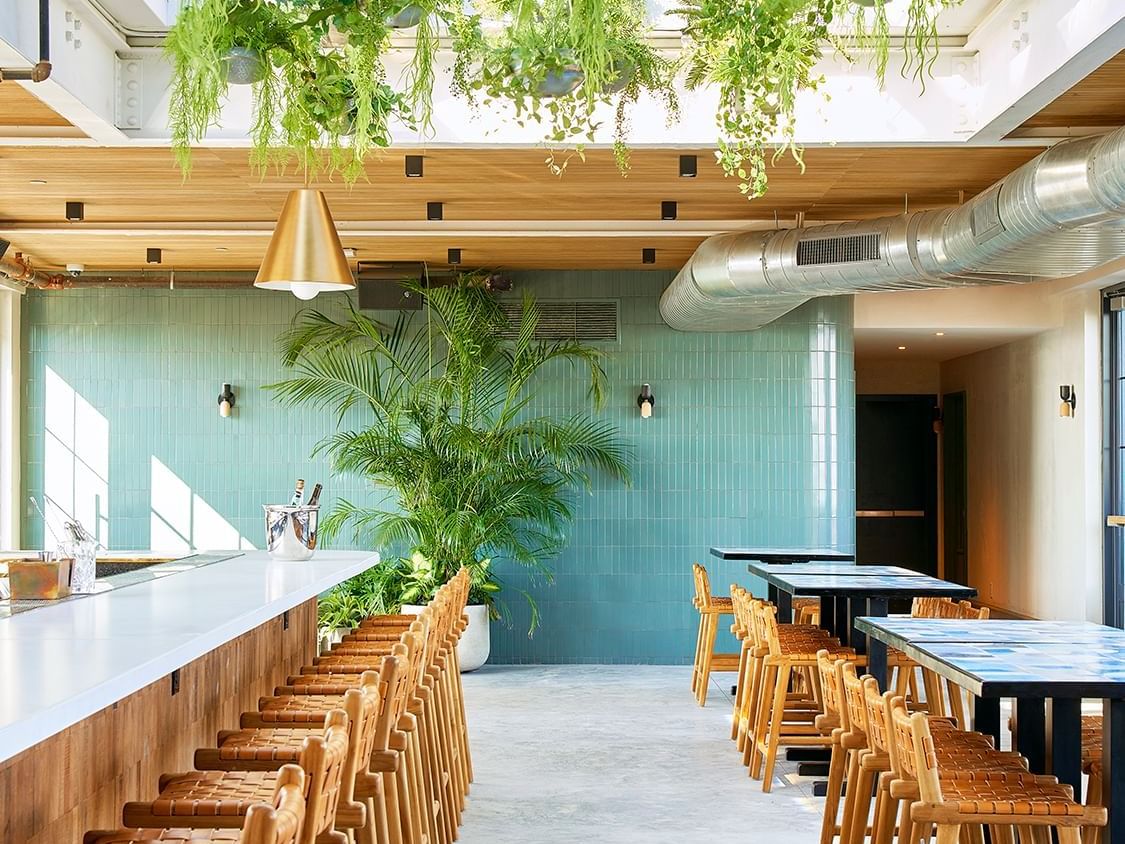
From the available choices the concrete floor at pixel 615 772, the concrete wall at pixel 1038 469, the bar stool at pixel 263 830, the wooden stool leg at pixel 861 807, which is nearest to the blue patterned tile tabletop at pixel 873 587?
the concrete floor at pixel 615 772

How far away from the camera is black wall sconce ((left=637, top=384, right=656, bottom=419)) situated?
9367 mm

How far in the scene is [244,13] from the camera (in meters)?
2.79

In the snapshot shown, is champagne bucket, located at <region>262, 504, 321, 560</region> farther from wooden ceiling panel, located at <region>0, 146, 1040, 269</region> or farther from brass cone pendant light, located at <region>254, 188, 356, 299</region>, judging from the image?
wooden ceiling panel, located at <region>0, 146, 1040, 269</region>

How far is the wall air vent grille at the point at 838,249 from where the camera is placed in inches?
249

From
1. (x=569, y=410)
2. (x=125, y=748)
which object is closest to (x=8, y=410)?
(x=569, y=410)

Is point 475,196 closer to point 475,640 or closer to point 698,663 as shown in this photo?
point 698,663

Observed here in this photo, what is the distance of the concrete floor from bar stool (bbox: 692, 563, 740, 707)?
0.15m

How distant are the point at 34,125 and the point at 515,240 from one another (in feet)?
11.3

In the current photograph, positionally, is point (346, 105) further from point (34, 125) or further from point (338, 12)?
point (34, 125)

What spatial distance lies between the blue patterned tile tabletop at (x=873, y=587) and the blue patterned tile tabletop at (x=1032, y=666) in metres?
1.53

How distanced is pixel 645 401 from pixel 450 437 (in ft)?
5.10

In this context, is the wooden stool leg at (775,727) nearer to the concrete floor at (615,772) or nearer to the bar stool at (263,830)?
the concrete floor at (615,772)

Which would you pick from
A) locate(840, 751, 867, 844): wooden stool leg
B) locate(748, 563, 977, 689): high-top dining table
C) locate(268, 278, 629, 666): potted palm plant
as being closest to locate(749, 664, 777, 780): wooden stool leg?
locate(748, 563, 977, 689): high-top dining table

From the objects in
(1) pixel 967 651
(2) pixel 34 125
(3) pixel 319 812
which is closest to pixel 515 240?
(2) pixel 34 125
